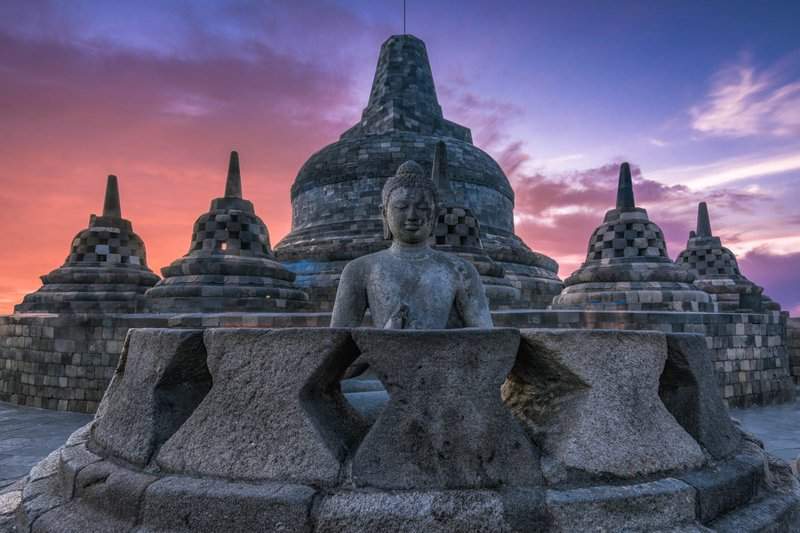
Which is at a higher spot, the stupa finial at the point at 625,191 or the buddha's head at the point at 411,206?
the stupa finial at the point at 625,191

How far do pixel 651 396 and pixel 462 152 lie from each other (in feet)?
58.4

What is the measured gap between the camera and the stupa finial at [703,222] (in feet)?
52.6

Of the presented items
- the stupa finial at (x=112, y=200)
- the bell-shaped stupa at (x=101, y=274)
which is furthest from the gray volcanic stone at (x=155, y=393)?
the stupa finial at (x=112, y=200)

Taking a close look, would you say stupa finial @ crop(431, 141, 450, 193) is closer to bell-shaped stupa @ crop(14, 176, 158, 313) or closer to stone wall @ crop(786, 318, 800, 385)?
bell-shaped stupa @ crop(14, 176, 158, 313)

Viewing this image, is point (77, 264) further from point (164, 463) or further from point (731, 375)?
point (731, 375)

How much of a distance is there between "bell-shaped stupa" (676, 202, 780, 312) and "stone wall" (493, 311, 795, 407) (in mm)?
7062

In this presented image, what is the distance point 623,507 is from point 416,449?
2.32 ft

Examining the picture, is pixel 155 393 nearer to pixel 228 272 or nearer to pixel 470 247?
pixel 228 272

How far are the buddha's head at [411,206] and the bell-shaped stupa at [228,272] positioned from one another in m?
8.26

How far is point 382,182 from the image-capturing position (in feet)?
56.0

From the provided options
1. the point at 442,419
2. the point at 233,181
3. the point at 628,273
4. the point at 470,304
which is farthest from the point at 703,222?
the point at 442,419

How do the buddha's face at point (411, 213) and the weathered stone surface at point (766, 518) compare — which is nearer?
the weathered stone surface at point (766, 518)

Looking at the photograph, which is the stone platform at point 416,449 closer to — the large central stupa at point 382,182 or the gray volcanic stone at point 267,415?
the gray volcanic stone at point 267,415

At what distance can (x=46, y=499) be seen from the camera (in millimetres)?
2051
